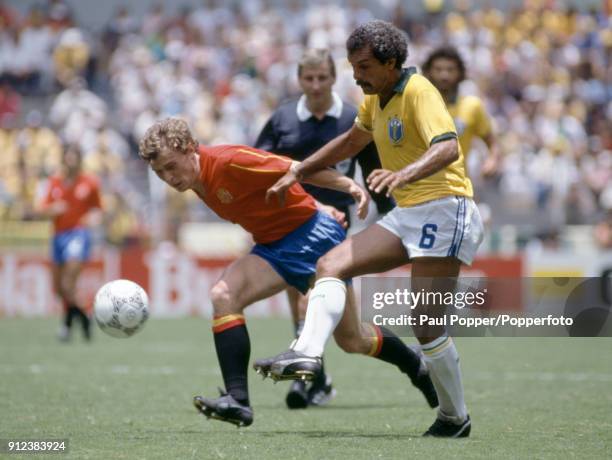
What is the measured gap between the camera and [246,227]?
7.84m

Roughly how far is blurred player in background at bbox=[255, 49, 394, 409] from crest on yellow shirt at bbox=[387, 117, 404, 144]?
2497 millimetres

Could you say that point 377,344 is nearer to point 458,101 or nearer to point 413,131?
point 413,131

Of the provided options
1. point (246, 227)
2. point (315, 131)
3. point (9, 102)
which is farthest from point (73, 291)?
point (9, 102)

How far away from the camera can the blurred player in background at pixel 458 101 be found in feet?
34.6

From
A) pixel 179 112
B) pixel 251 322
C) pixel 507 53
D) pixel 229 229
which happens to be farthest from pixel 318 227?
pixel 507 53

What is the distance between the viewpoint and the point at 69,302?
15836 mm

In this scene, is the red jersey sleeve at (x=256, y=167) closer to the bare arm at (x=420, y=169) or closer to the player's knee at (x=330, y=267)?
the player's knee at (x=330, y=267)

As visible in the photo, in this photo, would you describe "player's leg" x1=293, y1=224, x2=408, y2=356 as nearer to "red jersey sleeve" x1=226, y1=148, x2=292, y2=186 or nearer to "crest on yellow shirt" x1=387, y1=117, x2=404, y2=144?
"crest on yellow shirt" x1=387, y1=117, x2=404, y2=144

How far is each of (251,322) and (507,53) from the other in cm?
1052

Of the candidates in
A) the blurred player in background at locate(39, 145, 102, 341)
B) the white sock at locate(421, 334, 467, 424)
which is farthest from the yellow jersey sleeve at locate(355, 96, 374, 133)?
the blurred player in background at locate(39, 145, 102, 341)

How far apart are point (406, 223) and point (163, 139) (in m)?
1.52

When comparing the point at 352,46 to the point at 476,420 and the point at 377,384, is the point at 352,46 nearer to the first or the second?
the point at 476,420

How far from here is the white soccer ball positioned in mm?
7926

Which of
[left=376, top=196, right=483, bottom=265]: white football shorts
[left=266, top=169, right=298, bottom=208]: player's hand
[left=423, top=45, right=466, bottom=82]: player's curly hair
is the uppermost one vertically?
[left=423, top=45, right=466, bottom=82]: player's curly hair
